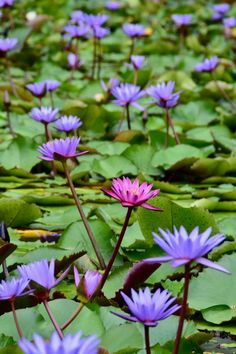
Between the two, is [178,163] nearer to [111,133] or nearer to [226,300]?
[111,133]

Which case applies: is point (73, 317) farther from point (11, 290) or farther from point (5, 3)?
point (5, 3)

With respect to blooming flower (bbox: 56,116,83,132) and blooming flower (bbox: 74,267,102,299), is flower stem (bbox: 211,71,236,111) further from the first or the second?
blooming flower (bbox: 74,267,102,299)

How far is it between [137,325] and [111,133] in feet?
4.81

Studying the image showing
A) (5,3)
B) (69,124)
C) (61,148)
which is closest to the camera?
(61,148)

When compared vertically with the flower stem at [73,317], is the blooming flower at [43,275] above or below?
above

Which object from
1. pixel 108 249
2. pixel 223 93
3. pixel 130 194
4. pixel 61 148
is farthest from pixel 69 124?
pixel 223 93

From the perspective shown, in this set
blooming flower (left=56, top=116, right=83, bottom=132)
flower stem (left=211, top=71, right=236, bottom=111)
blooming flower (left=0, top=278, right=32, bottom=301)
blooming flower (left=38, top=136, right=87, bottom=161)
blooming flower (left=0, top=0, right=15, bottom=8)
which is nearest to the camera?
blooming flower (left=0, top=278, right=32, bottom=301)

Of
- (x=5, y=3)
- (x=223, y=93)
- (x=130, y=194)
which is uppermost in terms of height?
(x=130, y=194)

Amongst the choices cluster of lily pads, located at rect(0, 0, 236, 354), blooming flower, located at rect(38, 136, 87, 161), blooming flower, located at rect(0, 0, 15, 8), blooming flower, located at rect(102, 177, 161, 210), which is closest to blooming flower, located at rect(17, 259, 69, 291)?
cluster of lily pads, located at rect(0, 0, 236, 354)

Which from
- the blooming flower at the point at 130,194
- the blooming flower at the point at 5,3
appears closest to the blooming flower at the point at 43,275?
the blooming flower at the point at 130,194

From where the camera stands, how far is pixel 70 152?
1379 millimetres

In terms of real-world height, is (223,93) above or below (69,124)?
below

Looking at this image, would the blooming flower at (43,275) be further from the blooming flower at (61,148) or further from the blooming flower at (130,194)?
the blooming flower at (61,148)

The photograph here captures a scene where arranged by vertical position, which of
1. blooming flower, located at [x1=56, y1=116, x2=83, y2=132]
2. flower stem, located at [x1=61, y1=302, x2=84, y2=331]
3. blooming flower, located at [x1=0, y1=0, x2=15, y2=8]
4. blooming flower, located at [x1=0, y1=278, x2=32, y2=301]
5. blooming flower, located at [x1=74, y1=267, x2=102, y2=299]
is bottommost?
blooming flower, located at [x1=0, y1=0, x2=15, y2=8]
